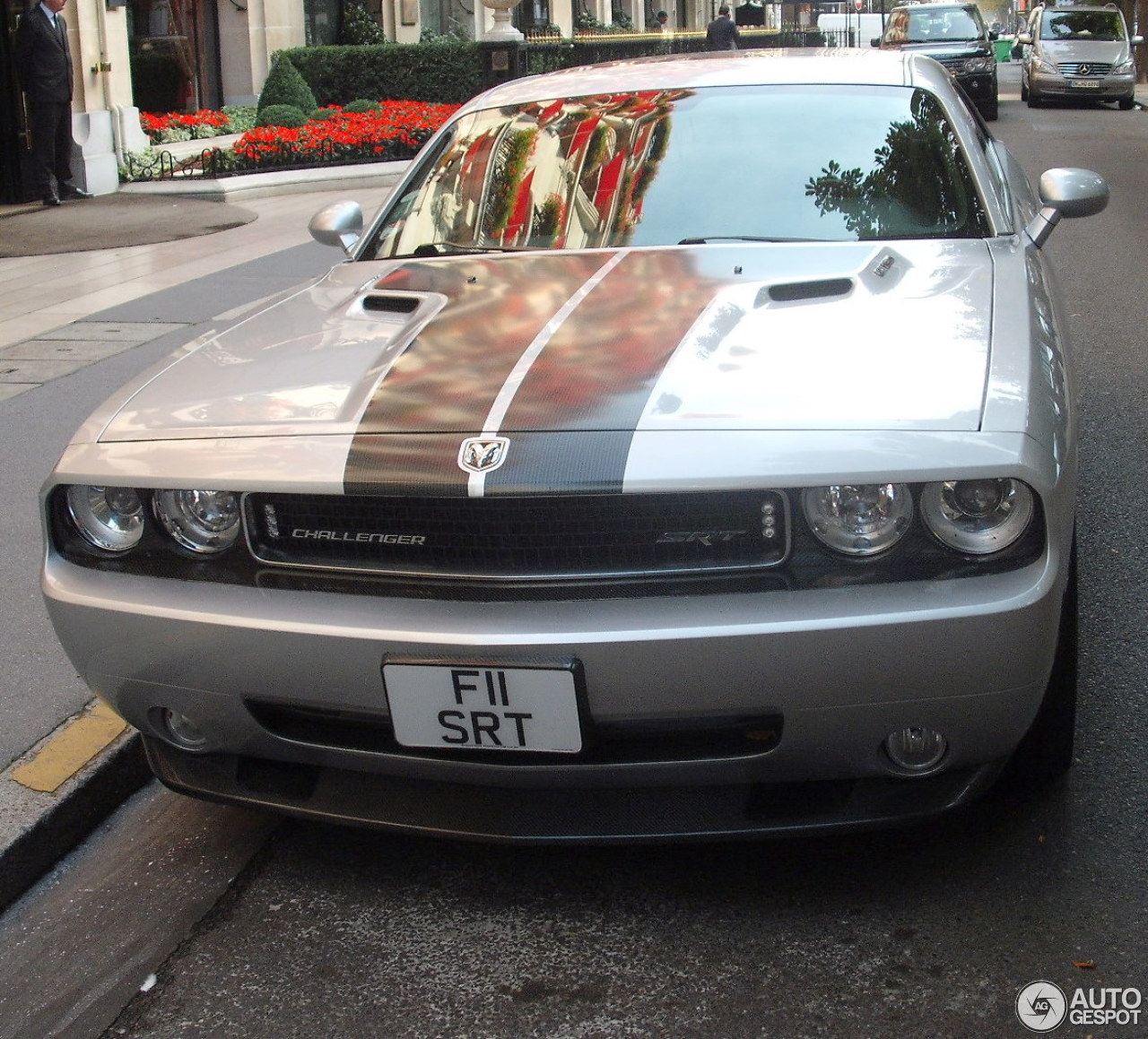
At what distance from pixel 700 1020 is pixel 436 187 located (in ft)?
8.57

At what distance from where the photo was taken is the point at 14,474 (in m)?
5.66

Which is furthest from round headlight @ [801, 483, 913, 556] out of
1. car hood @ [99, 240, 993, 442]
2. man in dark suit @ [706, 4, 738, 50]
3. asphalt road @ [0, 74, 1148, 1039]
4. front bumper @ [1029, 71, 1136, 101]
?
front bumper @ [1029, 71, 1136, 101]

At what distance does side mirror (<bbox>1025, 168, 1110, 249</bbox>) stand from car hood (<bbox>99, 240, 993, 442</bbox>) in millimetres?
624

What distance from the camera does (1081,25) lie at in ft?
92.9

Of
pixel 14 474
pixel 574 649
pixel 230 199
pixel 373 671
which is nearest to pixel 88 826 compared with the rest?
pixel 373 671

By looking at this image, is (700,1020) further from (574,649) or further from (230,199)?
(230,199)

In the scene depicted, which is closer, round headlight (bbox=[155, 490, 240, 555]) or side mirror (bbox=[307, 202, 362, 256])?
round headlight (bbox=[155, 490, 240, 555])

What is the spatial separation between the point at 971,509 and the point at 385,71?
21828 millimetres

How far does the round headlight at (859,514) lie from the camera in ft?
8.16

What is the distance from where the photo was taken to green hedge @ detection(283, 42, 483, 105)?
2272cm

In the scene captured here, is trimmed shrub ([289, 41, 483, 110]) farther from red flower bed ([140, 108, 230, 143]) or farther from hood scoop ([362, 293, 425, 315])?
hood scoop ([362, 293, 425, 315])

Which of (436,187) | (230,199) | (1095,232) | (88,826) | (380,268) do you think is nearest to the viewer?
(88,826)

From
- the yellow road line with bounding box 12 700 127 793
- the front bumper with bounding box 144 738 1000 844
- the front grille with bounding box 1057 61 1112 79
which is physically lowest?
the yellow road line with bounding box 12 700 127 793

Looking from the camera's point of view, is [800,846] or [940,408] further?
[800,846]
